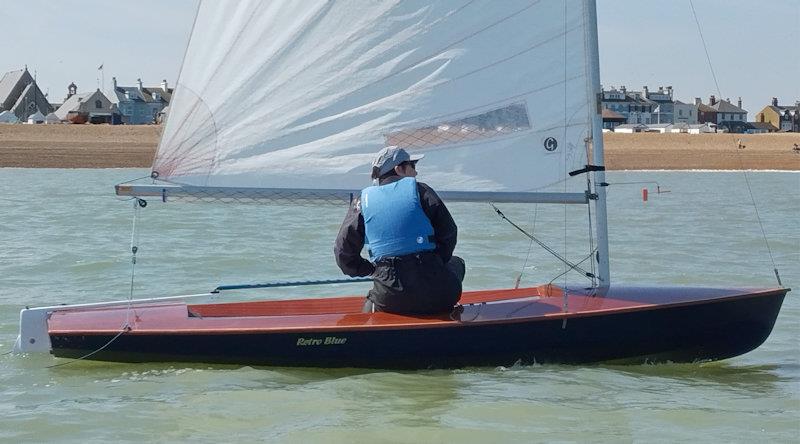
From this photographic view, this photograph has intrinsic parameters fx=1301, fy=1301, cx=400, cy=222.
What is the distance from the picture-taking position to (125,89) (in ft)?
253

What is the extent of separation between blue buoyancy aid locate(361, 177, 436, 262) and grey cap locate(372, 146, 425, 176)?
10 cm

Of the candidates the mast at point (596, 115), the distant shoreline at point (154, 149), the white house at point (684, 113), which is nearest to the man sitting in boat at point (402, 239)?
the mast at point (596, 115)

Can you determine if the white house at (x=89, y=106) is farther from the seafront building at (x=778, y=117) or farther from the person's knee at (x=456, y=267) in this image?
the person's knee at (x=456, y=267)

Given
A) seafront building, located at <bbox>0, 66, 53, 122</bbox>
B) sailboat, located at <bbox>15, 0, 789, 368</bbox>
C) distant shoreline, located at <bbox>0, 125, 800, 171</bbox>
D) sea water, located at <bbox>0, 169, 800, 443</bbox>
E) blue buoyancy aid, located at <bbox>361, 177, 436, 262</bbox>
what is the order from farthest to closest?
seafront building, located at <bbox>0, 66, 53, 122</bbox> → distant shoreline, located at <bbox>0, 125, 800, 171</bbox> → sailboat, located at <bbox>15, 0, 789, 368</bbox> → blue buoyancy aid, located at <bbox>361, 177, 436, 262</bbox> → sea water, located at <bbox>0, 169, 800, 443</bbox>

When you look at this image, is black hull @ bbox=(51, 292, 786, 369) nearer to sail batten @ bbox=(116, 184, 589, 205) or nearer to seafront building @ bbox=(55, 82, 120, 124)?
sail batten @ bbox=(116, 184, 589, 205)

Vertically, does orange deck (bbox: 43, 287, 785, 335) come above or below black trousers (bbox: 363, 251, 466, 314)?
below

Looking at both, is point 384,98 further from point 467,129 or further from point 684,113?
point 684,113

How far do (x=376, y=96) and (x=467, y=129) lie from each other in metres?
0.55

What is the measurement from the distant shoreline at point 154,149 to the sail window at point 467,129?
3008 centimetres

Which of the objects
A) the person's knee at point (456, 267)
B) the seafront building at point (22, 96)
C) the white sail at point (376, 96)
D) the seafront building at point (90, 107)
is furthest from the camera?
the seafront building at point (22, 96)

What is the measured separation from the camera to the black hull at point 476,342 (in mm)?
6781

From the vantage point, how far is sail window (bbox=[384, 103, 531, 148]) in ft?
23.9

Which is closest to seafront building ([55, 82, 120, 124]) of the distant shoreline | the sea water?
the distant shoreline

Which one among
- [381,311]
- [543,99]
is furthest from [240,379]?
[543,99]
